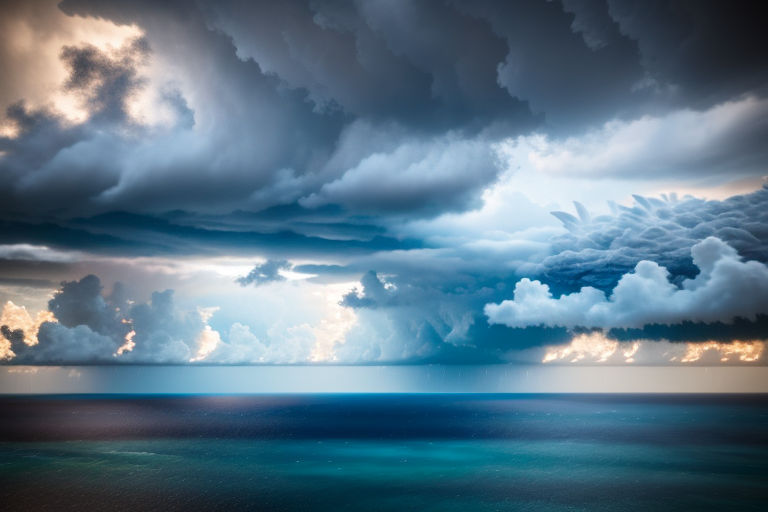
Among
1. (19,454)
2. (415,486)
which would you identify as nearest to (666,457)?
(415,486)

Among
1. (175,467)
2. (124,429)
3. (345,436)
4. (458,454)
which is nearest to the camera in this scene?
(175,467)

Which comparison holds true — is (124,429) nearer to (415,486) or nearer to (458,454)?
(458,454)

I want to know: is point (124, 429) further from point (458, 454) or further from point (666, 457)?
point (666, 457)

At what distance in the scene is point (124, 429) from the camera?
7421 inches

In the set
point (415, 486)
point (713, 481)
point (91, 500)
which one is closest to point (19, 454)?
point (91, 500)

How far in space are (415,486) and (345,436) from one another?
9099cm

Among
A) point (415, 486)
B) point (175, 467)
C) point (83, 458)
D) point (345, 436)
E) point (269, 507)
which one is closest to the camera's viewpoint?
point (269, 507)

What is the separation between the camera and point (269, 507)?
2689 inches

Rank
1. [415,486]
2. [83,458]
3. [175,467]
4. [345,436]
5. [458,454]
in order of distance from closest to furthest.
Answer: [415,486]
[175,467]
[83,458]
[458,454]
[345,436]

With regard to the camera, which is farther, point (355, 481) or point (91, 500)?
point (355, 481)

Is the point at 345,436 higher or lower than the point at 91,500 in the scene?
lower

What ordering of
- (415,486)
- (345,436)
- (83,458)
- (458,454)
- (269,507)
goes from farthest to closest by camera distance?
1. (345,436)
2. (458,454)
3. (83,458)
4. (415,486)
5. (269,507)

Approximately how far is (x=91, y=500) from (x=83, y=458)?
4632cm

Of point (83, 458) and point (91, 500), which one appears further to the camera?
point (83, 458)
